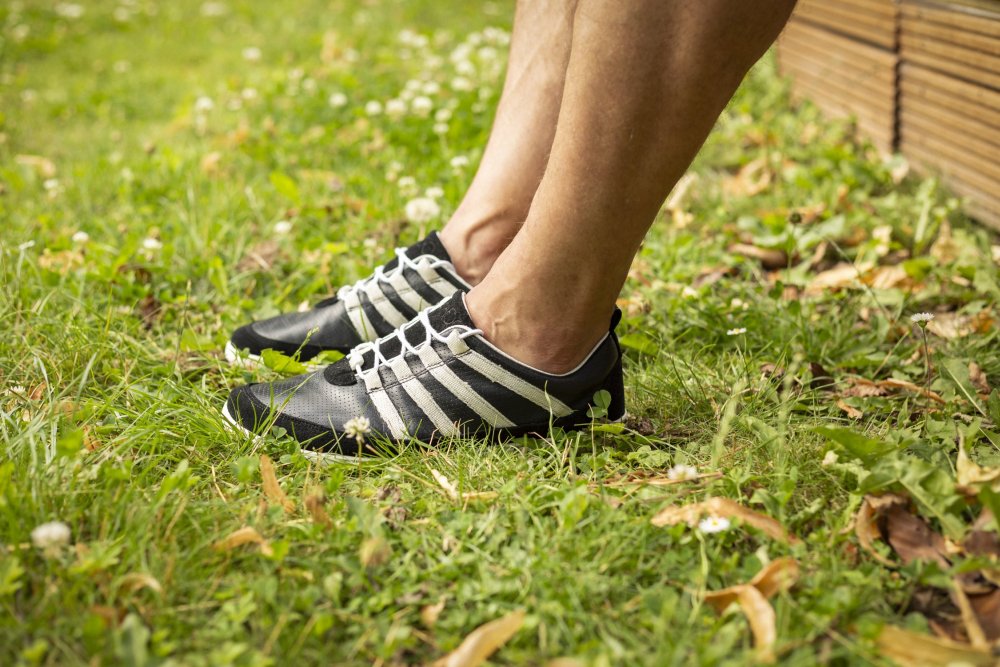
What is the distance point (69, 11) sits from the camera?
5.64 metres

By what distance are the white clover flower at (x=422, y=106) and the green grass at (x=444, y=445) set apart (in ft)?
0.45

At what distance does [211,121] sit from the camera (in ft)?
11.0

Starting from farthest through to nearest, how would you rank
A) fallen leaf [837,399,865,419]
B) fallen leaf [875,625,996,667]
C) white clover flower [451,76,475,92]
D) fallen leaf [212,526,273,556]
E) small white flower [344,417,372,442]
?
white clover flower [451,76,475,92], fallen leaf [837,399,865,419], small white flower [344,417,372,442], fallen leaf [212,526,273,556], fallen leaf [875,625,996,667]

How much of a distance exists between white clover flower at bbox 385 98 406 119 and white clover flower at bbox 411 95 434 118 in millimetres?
46

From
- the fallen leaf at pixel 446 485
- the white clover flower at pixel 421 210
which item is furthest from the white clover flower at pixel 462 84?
the fallen leaf at pixel 446 485

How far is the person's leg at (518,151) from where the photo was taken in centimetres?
167

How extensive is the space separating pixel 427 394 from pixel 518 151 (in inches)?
22.7

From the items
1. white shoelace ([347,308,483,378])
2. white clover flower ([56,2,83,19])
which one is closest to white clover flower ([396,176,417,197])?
white shoelace ([347,308,483,378])

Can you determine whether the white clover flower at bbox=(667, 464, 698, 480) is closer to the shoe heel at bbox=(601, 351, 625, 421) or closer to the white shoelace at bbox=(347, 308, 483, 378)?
the shoe heel at bbox=(601, 351, 625, 421)

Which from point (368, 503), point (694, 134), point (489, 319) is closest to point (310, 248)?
point (489, 319)

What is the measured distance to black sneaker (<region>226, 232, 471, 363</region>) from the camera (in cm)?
170

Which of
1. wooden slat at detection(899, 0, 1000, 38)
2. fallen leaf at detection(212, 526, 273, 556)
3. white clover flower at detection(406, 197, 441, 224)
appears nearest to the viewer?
fallen leaf at detection(212, 526, 273, 556)

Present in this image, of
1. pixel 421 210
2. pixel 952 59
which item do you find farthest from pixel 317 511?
pixel 952 59

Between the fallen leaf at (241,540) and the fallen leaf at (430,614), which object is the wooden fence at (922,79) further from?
the fallen leaf at (241,540)
